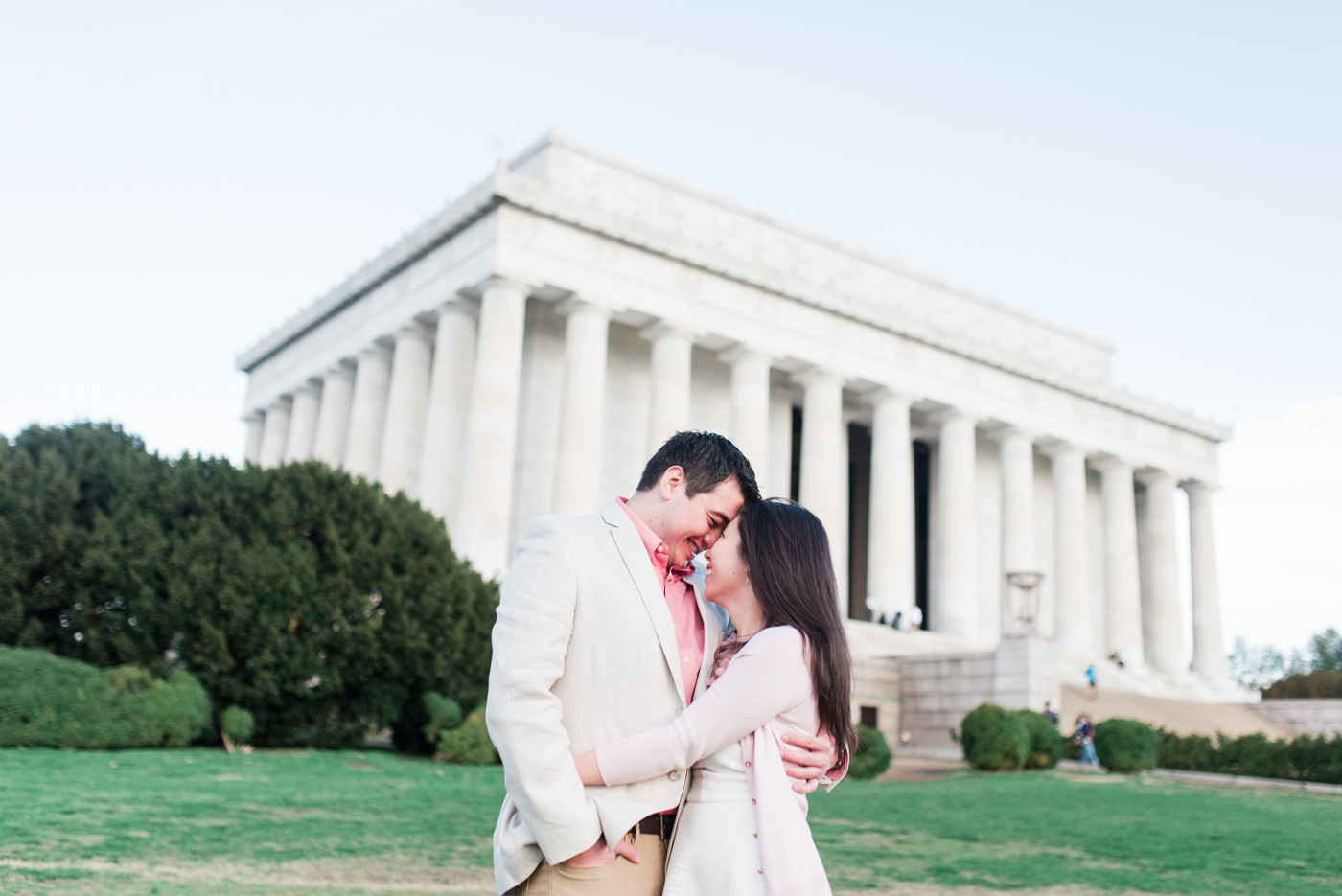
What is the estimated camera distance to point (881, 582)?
44.3 metres

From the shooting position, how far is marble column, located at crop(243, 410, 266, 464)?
53.8 m

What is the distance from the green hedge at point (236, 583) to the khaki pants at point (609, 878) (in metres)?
18.2

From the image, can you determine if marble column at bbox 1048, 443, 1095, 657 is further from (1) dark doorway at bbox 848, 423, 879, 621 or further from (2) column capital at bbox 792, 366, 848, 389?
(2) column capital at bbox 792, 366, 848, 389

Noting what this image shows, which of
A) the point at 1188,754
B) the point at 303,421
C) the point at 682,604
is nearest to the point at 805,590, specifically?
the point at 682,604

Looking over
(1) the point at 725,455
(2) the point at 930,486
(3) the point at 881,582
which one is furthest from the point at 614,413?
(1) the point at 725,455

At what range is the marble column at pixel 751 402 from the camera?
134 feet

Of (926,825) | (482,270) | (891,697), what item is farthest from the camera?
(482,270)

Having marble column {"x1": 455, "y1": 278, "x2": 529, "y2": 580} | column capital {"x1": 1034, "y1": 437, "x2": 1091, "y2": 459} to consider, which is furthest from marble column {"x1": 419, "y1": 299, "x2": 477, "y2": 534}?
column capital {"x1": 1034, "y1": 437, "x2": 1091, "y2": 459}

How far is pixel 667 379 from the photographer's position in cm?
4009

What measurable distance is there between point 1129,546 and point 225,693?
45395 mm

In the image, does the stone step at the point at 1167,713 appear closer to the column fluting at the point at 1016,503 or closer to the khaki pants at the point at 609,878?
the column fluting at the point at 1016,503

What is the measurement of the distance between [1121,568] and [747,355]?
24.1m

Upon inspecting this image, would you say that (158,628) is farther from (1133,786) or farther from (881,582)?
(881,582)

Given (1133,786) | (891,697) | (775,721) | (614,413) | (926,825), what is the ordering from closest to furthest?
1. (775,721)
2. (926,825)
3. (1133,786)
4. (891,697)
5. (614,413)
